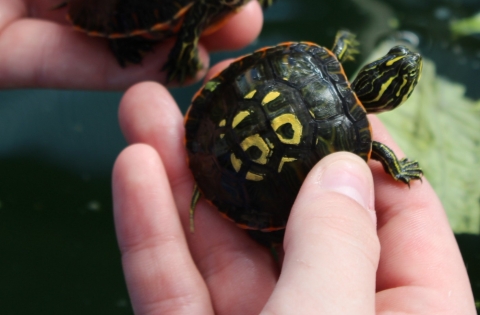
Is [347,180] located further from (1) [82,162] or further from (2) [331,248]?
(1) [82,162]

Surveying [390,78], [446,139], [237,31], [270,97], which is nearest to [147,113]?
[270,97]

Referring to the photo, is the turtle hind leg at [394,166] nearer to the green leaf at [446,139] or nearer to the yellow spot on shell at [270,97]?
the yellow spot on shell at [270,97]

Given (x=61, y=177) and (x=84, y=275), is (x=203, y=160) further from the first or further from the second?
(x=61, y=177)

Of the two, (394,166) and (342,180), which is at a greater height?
(342,180)

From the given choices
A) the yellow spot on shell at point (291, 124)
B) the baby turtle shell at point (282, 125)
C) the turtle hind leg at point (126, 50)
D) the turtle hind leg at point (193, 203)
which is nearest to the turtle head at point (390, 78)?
the baby turtle shell at point (282, 125)

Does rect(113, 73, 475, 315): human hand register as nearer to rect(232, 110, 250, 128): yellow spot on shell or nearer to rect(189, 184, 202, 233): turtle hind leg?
rect(189, 184, 202, 233): turtle hind leg

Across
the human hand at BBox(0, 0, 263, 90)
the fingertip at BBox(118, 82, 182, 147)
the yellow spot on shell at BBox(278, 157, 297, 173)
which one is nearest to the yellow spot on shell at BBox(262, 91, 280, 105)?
the yellow spot on shell at BBox(278, 157, 297, 173)
